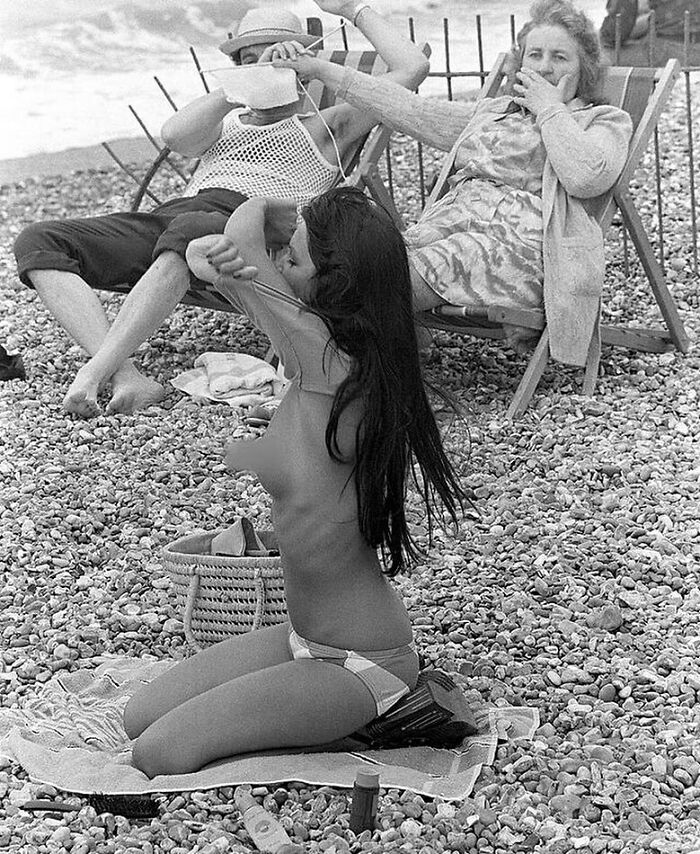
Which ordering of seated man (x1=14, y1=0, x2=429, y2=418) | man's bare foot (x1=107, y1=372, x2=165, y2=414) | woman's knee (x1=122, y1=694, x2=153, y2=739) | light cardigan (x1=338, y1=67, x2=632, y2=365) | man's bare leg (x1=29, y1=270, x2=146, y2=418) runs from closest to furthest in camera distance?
woman's knee (x1=122, y1=694, x2=153, y2=739)
light cardigan (x1=338, y1=67, x2=632, y2=365)
man's bare foot (x1=107, y1=372, x2=165, y2=414)
seated man (x1=14, y1=0, x2=429, y2=418)
man's bare leg (x1=29, y1=270, x2=146, y2=418)

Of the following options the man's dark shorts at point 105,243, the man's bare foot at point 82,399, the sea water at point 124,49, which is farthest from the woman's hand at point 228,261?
the sea water at point 124,49

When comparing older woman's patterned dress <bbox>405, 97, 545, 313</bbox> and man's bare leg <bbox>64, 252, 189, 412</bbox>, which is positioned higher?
older woman's patterned dress <bbox>405, 97, 545, 313</bbox>

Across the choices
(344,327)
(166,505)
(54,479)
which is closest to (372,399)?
(344,327)

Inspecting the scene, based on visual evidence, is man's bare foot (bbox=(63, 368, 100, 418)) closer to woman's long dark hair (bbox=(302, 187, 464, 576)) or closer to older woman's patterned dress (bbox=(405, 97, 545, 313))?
older woman's patterned dress (bbox=(405, 97, 545, 313))

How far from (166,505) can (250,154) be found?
6.06 feet

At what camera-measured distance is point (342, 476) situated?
2389 millimetres

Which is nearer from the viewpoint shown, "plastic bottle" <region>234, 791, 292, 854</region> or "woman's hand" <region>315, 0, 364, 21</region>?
"plastic bottle" <region>234, 791, 292, 854</region>

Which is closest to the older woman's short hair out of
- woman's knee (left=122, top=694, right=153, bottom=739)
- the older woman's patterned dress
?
the older woman's patterned dress

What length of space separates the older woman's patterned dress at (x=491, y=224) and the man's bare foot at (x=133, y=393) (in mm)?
1009

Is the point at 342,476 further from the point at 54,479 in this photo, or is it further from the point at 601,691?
the point at 54,479

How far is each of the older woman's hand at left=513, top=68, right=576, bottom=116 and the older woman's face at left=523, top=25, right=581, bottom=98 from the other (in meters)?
0.01

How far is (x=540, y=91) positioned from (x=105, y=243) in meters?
1.66

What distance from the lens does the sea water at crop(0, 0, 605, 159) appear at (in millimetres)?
12117

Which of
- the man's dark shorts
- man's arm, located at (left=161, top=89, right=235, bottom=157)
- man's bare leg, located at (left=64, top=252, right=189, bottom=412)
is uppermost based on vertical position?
man's arm, located at (left=161, top=89, right=235, bottom=157)
